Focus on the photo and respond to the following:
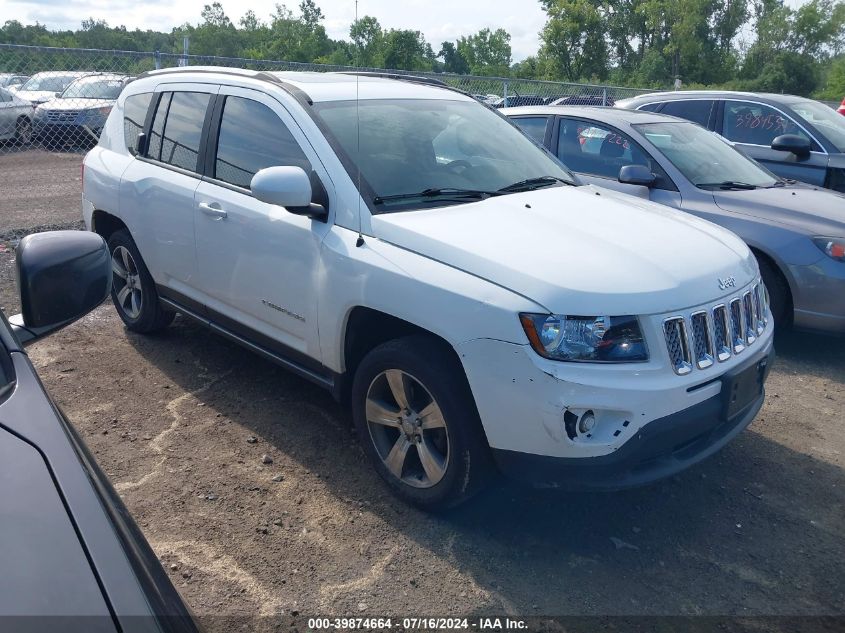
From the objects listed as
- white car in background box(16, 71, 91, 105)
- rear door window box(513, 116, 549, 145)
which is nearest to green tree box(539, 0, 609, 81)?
white car in background box(16, 71, 91, 105)

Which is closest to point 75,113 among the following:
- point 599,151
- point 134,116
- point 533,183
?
point 134,116

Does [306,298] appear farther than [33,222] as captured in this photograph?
No

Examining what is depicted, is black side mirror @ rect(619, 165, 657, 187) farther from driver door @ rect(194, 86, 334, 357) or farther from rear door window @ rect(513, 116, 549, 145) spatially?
driver door @ rect(194, 86, 334, 357)

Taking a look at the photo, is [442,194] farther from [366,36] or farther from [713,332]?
[713,332]

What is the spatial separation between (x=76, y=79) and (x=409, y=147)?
12302 mm

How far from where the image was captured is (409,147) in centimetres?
397

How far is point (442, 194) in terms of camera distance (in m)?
3.78

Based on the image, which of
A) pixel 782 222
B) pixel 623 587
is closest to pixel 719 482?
pixel 623 587

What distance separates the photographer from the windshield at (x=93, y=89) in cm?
1423

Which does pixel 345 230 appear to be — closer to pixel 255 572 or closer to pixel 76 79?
pixel 255 572

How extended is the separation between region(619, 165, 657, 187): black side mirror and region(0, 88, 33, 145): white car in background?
12.7m

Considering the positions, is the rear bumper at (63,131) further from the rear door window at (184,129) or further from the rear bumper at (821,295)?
the rear bumper at (821,295)

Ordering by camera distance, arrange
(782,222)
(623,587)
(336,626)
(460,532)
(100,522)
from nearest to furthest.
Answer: (100,522) < (336,626) < (623,587) < (460,532) < (782,222)

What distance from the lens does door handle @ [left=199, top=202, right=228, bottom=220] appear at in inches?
166
